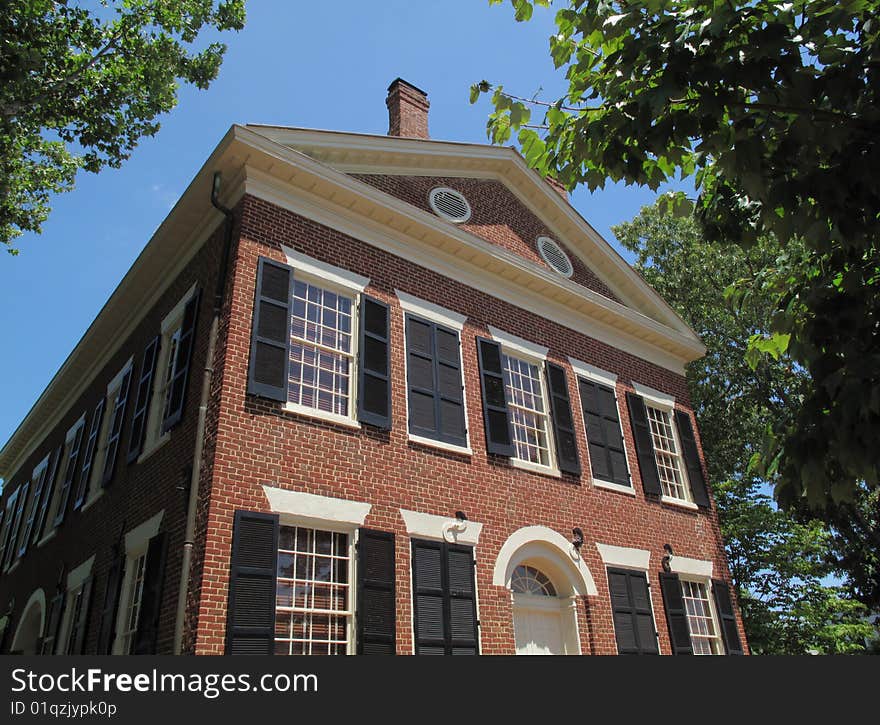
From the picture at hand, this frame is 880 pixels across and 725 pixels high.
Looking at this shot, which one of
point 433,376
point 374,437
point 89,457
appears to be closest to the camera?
point 374,437

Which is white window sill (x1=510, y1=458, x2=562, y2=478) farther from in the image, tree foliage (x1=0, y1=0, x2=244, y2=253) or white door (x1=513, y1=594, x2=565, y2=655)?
tree foliage (x1=0, y1=0, x2=244, y2=253)

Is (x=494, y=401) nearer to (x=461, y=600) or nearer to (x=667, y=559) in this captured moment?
(x=461, y=600)

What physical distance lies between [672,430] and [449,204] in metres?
7.12

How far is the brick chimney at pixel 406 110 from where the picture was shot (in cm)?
1420

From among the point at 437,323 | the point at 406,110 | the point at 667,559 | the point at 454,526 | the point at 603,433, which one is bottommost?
the point at 454,526

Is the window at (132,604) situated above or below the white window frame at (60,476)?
below

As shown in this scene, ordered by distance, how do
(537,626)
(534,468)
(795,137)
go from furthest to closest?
(534,468) → (537,626) → (795,137)

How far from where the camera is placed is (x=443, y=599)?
8.98m

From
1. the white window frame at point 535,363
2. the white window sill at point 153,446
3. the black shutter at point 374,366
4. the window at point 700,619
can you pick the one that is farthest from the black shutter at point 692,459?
the white window sill at point 153,446

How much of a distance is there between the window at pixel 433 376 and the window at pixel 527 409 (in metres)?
1.23

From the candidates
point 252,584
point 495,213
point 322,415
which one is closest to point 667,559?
point 322,415

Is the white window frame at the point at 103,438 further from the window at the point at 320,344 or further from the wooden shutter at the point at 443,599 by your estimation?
the wooden shutter at the point at 443,599

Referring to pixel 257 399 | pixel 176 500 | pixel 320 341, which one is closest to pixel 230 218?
pixel 320 341

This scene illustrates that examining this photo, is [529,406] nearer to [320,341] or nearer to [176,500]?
[320,341]
